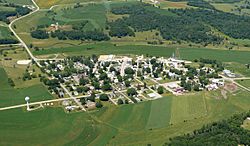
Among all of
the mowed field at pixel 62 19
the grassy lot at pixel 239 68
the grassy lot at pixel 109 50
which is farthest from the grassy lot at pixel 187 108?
the mowed field at pixel 62 19

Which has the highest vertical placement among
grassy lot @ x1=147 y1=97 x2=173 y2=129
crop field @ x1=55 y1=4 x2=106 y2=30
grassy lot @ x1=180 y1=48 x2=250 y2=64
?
crop field @ x1=55 y1=4 x2=106 y2=30

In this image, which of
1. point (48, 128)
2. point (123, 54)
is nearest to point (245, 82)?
point (123, 54)

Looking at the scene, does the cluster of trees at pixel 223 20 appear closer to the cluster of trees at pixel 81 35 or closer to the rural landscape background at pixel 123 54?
the rural landscape background at pixel 123 54

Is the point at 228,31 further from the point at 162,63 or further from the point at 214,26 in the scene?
the point at 162,63

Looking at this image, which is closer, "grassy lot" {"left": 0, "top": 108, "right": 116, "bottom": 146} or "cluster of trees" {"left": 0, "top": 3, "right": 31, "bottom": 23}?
"grassy lot" {"left": 0, "top": 108, "right": 116, "bottom": 146}

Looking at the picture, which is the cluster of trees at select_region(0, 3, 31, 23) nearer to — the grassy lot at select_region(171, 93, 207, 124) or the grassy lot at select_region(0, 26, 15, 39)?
the grassy lot at select_region(0, 26, 15, 39)

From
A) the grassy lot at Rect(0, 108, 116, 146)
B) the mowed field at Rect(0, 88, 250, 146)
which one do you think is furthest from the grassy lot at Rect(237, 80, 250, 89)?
the grassy lot at Rect(0, 108, 116, 146)

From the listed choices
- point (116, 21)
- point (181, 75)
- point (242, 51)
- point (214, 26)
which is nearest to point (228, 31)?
point (214, 26)
